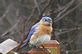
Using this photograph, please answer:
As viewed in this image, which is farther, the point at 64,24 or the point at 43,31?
the point at 64,24

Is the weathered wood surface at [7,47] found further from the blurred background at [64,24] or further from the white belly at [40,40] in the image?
the blurred background at [64,24]

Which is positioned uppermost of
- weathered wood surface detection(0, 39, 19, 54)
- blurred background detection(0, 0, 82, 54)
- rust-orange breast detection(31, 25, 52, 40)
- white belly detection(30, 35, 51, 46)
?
blurred background detection(0, 0, 82, 54)

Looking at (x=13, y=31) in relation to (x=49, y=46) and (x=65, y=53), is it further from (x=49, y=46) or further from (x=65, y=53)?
(x=49, y=46)

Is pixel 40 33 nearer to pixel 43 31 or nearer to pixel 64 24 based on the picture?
pixel 43 31

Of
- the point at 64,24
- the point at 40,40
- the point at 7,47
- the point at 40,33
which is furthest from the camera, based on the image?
the point at 64,24

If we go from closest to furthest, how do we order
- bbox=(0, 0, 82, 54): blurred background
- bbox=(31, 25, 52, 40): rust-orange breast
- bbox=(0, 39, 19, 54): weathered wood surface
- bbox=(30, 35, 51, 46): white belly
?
bbox=(0, 39, 19, 54): weathered wood surface → bbox=(30, 35, 51, 46): white belly → bbox=(31, 25, 52, 40): rust-orange breast → bbox=(0, 0, 82, 54): blurred background

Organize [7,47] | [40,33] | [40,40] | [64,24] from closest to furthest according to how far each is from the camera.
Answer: [7,47], [40,40], [40,33], [64,24]

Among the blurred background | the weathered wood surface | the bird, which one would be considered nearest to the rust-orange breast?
the bird

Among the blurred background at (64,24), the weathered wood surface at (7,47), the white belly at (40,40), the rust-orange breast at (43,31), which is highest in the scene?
the blurred background at (64,24)

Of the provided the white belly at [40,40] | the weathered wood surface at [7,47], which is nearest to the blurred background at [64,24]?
the white belly at [40,40]

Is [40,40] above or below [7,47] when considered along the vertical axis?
above

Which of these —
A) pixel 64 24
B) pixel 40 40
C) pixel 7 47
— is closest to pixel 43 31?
pixel 40 40

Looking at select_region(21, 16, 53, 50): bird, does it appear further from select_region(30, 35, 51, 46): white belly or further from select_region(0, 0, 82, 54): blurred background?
select_region(0, 0, 82, 54): blurred background

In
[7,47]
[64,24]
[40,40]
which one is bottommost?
[7,47]
